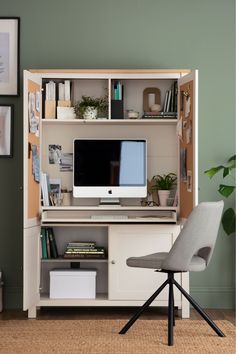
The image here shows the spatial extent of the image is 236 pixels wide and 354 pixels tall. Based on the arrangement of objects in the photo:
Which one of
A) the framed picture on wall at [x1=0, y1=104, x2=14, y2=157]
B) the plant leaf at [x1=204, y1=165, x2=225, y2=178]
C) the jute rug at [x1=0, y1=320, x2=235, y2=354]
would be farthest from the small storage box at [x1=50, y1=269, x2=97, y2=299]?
the plant leaf at [x1=204, y1=165, x2=225, y2=178]

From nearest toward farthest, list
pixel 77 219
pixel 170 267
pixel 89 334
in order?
pixel 170 267 < pixel 89 334 < pixel 77 219

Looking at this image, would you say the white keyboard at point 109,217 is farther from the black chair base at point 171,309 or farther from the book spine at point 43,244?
the black chair base at point 171,309

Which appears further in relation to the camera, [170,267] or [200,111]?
[200,111]

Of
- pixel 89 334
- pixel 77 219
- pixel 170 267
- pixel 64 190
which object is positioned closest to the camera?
pixel 170 267

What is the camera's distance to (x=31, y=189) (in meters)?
5.47

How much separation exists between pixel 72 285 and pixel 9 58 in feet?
6.23

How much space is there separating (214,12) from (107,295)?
8.03 ft

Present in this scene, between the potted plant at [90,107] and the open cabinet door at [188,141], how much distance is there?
2.03 ft

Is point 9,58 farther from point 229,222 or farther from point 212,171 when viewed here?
point 229,222

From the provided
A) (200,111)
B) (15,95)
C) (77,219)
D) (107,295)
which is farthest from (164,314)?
(15,95)

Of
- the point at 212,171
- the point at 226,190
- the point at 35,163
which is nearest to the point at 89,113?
the point at 35,163

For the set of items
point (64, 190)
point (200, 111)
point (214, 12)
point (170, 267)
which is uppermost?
point (214, 12)

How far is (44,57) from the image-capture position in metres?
6.00

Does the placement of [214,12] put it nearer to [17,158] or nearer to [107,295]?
[17,158]
